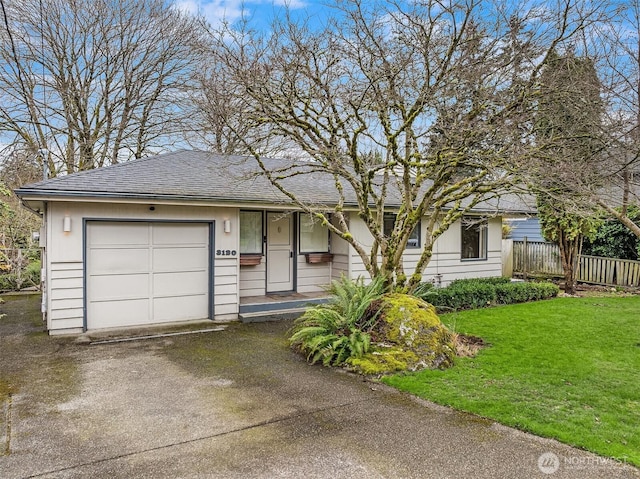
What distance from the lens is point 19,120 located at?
49.1 feet

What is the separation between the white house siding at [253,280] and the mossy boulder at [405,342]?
13.7 ft

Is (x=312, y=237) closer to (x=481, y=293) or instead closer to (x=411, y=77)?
(x=481, y=293)

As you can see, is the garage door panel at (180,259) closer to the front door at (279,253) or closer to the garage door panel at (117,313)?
the garage door panel at (117,313)

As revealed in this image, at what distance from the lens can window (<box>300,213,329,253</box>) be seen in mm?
10266

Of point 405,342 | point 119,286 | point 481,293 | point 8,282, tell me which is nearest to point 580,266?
point 481,293

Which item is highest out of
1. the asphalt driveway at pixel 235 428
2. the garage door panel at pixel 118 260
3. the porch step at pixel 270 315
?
the garage door panel at pixel 118 260

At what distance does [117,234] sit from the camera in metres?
7.57

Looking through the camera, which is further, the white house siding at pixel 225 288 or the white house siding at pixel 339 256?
the white house siding at pixel 339 256

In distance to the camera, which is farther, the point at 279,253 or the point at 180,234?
the point at 279,253

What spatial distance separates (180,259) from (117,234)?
1.15 metres

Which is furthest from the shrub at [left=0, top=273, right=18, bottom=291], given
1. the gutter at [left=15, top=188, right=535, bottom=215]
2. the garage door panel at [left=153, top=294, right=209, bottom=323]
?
the garage door panel at [left=153, top=294, right=209, bottom=323]

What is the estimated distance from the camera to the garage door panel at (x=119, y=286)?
7.41m

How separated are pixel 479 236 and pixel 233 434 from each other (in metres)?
10.4

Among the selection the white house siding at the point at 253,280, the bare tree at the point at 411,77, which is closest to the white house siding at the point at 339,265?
the white house siding at the point at 253,280
